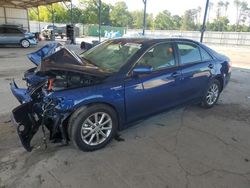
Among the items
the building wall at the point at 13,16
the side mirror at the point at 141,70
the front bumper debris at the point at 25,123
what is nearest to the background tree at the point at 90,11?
the building wall at the point at 13,16

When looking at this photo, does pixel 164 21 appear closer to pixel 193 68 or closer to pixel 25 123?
pixel 193 68

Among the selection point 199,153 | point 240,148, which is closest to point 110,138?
point 199,153

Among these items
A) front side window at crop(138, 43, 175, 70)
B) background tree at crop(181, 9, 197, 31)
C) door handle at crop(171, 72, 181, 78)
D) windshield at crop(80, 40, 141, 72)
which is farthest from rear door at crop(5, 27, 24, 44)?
background tree at crop(181, 9, 197, 31)

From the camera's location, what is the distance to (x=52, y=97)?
10.0ft

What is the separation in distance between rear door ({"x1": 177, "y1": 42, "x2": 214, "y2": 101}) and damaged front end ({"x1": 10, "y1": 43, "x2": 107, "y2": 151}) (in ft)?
5.21

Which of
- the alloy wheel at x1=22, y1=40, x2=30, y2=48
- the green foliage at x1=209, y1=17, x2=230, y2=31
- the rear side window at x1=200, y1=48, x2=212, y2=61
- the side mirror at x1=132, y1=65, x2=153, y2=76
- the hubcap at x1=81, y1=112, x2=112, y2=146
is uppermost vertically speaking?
the green foliage at x1=209, y1=17, x2=230, y2=31

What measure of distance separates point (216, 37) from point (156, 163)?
111 ft

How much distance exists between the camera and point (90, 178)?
9.27ft

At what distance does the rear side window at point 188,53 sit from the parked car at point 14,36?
1592 centimetres

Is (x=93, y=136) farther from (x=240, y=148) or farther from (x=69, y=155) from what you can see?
(x=240, y=148)

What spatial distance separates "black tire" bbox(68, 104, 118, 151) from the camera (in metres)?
3.15

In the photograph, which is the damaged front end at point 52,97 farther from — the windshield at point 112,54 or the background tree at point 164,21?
the background tree at point 164,21

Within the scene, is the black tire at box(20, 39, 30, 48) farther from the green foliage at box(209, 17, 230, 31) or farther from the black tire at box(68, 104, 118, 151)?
the green foliage at box(209, 17, 230, 31)

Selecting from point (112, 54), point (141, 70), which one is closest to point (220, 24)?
point (112, 54)
